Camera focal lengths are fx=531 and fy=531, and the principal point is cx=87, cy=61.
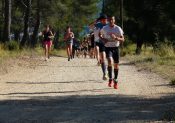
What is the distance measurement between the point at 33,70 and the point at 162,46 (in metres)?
11.4

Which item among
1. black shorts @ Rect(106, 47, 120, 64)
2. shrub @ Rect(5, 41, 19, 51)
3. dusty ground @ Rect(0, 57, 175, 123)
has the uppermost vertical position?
black shorts @ Rect(106, 47, 120, 64)

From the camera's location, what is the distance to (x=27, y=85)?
1456 cm

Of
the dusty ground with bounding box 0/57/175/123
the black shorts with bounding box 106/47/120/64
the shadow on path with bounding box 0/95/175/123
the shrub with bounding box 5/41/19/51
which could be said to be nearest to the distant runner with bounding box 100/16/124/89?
the black shorts with bounding box 106/47/120/64

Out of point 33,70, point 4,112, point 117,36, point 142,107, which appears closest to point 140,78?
point 117,36

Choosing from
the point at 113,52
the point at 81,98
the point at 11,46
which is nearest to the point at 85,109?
the point at 81,98

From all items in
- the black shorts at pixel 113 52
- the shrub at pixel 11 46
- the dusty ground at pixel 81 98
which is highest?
→ the black shorts at pixel 113 52

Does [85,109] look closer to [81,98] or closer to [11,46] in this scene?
[81,98]

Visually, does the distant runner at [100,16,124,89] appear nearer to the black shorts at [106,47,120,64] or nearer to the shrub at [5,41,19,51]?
the black shorts at [106,47,120,64]

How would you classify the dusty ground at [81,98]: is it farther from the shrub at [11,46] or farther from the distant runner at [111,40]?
the shrub at [11,46]

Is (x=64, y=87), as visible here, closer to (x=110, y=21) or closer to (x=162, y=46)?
(x=110, y=21)

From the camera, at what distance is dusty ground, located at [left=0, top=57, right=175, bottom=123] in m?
9.33

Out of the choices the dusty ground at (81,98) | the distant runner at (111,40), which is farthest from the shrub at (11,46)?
the distant runner at (111,40)

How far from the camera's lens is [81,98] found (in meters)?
11.7

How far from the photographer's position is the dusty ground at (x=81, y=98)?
9328 millimetres
